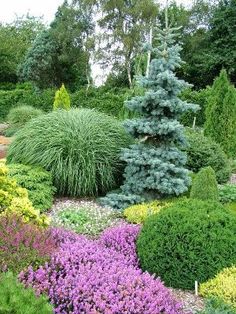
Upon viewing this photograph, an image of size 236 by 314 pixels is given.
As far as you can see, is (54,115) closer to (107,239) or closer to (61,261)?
(107,239)

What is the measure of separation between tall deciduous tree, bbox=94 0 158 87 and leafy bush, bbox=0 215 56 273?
2663 cm

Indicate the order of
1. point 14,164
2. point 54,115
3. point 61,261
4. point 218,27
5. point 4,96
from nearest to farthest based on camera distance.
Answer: point 61,261 → point 14,164 → point 54,115 → point 4,96 → point 218,27

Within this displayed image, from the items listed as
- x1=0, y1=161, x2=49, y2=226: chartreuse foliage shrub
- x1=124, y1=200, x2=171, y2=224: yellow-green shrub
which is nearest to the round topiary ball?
x1=124, y1=200, x2=171, y2=224: yellow-green shrub

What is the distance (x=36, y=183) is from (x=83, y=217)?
99cm

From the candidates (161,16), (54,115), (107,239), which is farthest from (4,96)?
(107,239)

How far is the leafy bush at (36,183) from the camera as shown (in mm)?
7648

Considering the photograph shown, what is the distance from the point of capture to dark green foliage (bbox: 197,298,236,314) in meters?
4.12

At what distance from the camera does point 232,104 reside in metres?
13.5

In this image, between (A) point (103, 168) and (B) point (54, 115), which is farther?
(B) point (54, 115)

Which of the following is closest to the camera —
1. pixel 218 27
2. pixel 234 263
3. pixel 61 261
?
pixel 61 261

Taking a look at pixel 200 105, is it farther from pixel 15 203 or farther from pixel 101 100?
pixel 15 203

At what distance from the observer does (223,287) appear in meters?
4.91

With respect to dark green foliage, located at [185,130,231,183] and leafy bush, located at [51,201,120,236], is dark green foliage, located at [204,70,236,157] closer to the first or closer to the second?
dark green foliage, located at [185,130,231,183]

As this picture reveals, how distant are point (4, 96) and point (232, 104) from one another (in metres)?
18.1
